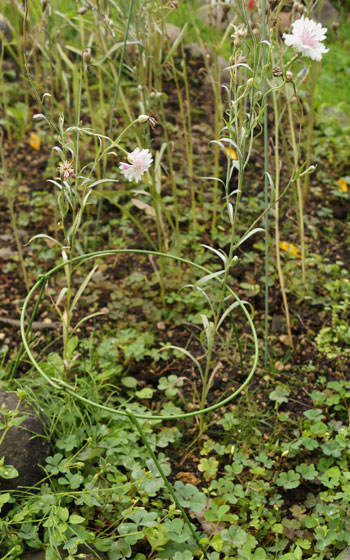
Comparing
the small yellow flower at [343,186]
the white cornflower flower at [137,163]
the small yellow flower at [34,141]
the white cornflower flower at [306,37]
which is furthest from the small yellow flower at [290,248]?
the small yellow flower at [34,141]

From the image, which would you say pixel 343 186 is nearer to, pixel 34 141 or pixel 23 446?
pixel 34 141

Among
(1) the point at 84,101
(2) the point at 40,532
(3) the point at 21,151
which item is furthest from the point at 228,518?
(1) the point at 84,101

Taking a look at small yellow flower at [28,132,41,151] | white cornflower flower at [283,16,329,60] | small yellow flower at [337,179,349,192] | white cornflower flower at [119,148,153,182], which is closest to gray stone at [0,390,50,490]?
white cornflower flower at [119,148,153,182]

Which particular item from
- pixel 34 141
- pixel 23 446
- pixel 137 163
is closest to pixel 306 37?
pixel 137 163

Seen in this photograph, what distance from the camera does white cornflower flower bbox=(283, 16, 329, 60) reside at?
1345 millimetres

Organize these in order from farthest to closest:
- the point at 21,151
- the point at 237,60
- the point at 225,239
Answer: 1. the point at 21,151
2. the point at 225,239
3. the point at 237,60

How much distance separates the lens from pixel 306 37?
136cm

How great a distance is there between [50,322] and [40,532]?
0.95 metres

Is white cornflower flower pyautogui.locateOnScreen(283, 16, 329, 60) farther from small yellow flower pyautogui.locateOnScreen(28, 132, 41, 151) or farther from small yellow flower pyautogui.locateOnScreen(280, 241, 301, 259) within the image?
Result: small yellow flower pyautogui.locateOnScreen(28, 132, 41, 151)

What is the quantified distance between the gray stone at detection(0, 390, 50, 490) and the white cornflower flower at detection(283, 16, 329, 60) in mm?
1220

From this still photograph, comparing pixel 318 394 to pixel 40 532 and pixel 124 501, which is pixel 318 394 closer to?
pixel 124 501

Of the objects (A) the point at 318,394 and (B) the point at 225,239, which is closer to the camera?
(A) the point at 318,394

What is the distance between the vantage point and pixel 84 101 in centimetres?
351

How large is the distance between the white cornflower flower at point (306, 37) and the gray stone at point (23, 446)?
1.22 meters
